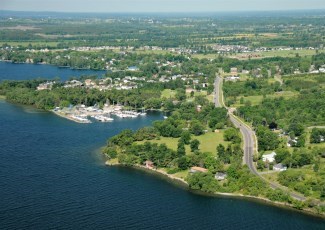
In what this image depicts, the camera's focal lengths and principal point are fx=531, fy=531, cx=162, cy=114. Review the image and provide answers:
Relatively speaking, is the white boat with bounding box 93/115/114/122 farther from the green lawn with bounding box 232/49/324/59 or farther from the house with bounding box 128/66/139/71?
the green lawn with bounding box 232/49/324/59

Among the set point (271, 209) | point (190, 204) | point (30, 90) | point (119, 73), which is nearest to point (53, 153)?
point (190, 204)

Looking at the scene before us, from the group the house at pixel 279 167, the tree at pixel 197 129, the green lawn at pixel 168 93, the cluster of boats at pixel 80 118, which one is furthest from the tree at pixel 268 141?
the green lawn at pixel 168 93

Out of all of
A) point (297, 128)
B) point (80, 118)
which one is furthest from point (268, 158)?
Result: point (80, 118)

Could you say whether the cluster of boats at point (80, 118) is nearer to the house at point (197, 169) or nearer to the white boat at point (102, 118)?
the white boat at point (102, 118)

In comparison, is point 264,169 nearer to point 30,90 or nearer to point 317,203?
point 317,203

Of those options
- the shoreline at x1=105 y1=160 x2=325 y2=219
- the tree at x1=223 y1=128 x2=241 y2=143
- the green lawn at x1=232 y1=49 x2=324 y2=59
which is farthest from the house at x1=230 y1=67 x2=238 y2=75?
the shoreline at x1=105 y1=160 x2=325 y2=219
